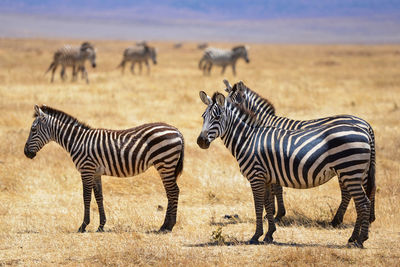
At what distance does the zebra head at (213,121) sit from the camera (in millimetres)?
7316

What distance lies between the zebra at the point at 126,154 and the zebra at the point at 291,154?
811 mm

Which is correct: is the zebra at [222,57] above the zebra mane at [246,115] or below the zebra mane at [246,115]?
below

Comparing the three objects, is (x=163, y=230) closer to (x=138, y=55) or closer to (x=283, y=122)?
(x=283, y=122)

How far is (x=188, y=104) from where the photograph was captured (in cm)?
1956

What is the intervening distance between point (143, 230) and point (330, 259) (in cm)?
294

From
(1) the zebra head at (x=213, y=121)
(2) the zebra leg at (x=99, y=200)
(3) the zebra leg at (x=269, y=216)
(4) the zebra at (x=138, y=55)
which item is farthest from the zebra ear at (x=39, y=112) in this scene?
(4) the zebra at (x=138, y=55)

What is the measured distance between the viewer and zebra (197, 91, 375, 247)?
6.71 metres

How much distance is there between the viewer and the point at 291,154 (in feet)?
22.8

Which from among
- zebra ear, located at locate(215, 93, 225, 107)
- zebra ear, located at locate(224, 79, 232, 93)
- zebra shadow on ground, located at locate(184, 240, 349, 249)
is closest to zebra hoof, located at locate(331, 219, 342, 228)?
zebra shadow on ground, located at locate(184, 240, 349, 249)

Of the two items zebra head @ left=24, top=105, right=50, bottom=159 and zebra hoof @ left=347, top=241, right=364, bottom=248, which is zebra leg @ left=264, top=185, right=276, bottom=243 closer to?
zebra hoof @ left=347, top=241, right=364, bottom=248

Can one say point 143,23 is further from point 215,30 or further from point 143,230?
point 143,230

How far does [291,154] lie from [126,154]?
243cm

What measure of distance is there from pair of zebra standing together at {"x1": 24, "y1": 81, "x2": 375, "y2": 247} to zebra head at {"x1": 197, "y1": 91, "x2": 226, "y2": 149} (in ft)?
0.04

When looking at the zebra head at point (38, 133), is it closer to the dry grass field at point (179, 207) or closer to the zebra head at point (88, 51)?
the dry grass field at point (179, 207)
